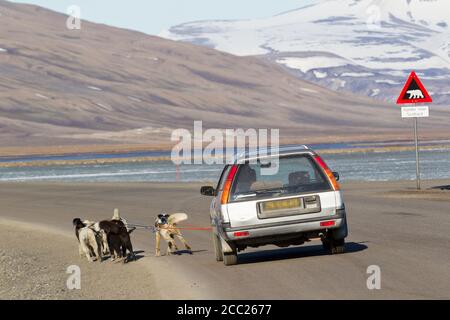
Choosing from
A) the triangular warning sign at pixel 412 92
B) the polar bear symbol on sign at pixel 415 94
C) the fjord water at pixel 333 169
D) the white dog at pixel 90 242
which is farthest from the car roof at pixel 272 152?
the fjord water at pixel 333 169

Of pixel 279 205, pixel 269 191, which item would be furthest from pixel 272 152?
pixel 279 205

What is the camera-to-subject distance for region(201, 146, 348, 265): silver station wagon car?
14.1m

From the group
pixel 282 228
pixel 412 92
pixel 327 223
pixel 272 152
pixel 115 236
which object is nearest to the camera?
pixel 282 228

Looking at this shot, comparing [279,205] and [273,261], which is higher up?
[279,205]

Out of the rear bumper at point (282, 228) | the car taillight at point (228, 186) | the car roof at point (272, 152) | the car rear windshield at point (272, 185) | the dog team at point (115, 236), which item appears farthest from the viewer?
the dog team at point (115, 236)

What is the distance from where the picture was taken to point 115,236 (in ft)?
51.6

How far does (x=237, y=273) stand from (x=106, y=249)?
409 centimetres

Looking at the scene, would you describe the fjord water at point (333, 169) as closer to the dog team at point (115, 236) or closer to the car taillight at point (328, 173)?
the dog team at point (115, 236)

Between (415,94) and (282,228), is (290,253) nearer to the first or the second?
(282,228)

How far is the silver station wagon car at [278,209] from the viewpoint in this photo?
14.1 m

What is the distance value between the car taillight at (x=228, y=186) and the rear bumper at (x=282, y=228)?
39 centimetres

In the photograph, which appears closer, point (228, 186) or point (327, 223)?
point (327, 223)

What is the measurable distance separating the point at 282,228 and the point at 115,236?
2.94m
